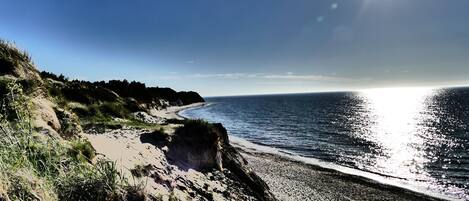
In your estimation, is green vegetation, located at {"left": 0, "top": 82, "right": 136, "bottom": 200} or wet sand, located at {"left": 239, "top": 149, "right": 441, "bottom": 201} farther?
wet sand, located at {"left": 239, "top": 149, "right": 441, "bottom": 201}

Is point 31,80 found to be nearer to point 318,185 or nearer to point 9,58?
point 9,58

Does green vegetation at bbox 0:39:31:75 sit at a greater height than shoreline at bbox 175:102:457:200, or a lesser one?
greater

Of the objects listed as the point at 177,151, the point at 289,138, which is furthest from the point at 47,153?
the point at 289,138

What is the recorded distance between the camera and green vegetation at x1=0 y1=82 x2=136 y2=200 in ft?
23.2

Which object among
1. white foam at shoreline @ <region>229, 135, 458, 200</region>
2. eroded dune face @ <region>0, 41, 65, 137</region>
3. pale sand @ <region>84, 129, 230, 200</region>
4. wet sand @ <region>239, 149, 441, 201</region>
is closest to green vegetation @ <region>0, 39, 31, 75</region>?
eroded dune face @ <region>0, 41, 65, 137</region>

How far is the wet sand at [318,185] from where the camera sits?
90.7 feet

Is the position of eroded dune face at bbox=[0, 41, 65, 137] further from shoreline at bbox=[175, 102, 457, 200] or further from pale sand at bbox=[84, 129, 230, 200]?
shoreline at bbox=[175, 102, 457, 200]

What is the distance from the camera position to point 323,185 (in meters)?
31.2

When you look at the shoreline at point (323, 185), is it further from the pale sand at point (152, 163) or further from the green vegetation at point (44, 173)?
the green vegetation at point (44, 173)

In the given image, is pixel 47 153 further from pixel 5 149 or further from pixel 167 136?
pixel 167 136

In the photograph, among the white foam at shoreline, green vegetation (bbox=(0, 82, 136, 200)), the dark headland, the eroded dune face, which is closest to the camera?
green vegetation (bbox=(0, 82, 136, 200))

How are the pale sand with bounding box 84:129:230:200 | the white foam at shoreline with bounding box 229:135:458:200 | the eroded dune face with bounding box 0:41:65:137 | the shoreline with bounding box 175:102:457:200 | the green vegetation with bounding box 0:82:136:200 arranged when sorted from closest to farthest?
the green vegetation with bounding box 0:82:136:200 < the eroded dune face with bounding box 0:41:65:137 < the pale sand with bounding box 84:129:230:200 < the shoreline with bounding box 175:102:457:200 < the white foam at shoreline with bounding box 229:135:458:200

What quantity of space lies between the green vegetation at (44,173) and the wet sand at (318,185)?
55.5ft

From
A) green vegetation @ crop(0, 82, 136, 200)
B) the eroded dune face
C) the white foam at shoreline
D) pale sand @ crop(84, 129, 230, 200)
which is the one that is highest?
the eroded dune face
